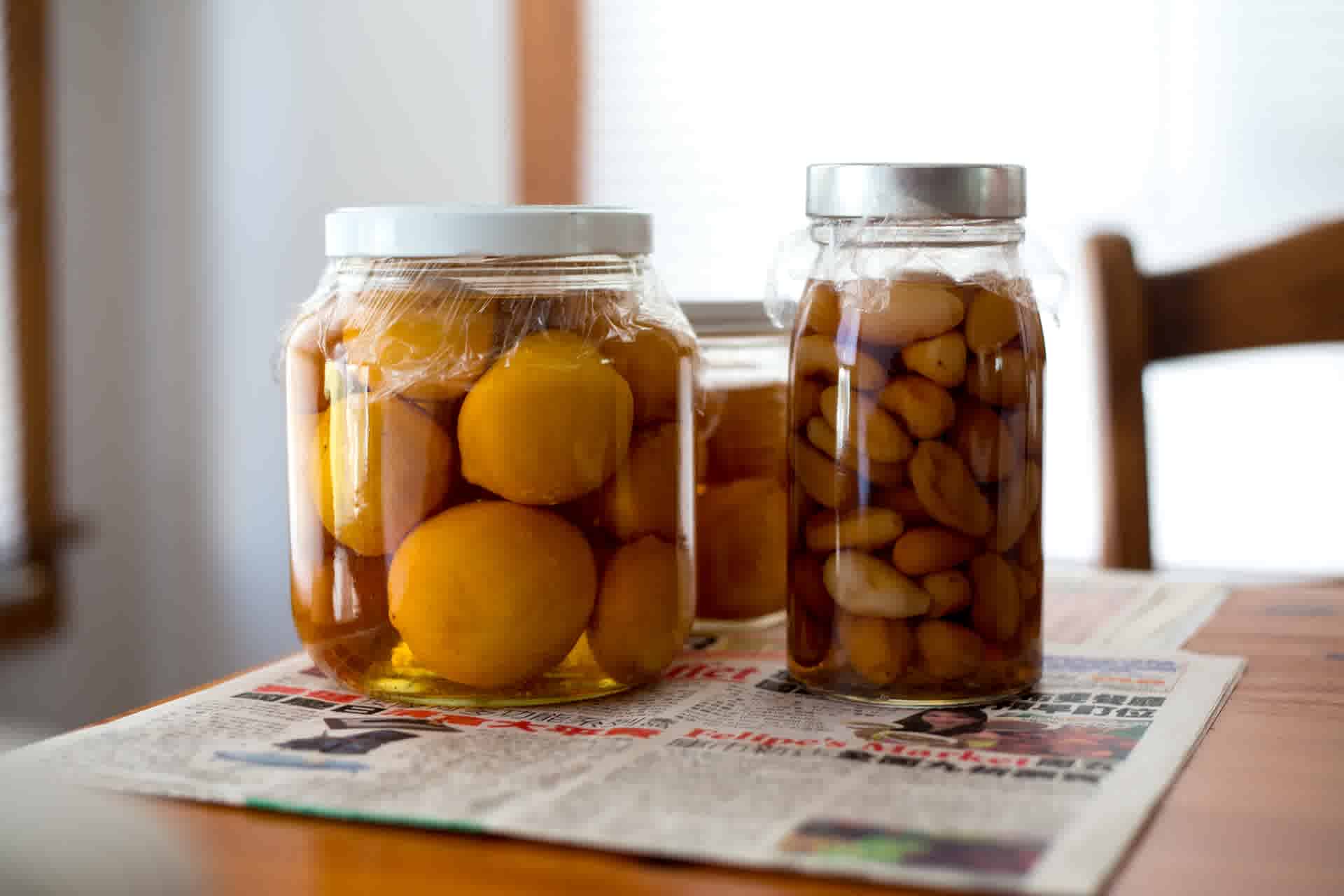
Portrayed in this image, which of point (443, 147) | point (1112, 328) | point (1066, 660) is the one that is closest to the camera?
point (1066, 660)

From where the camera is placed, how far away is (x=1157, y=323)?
3.84 ft

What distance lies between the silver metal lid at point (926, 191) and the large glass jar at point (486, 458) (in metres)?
0.10

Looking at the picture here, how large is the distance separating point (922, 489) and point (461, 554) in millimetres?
192

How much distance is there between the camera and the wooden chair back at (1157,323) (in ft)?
3.74

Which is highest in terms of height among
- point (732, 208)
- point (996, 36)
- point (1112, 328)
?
point (996, 36)

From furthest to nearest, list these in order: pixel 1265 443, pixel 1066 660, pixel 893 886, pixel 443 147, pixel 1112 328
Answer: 1. pixel 443 147
2. pixel 1265 443
3. pixel 1112 328
4. pixel 1066 660
5. pixel 893 886

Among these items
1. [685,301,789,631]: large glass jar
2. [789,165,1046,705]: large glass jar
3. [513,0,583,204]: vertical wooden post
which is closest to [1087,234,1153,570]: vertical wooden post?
[685,301,789,631]: large glass jar

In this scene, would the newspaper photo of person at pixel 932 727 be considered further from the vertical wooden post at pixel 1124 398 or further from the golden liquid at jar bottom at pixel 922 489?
the vertical wooden post at pixel 1124 398

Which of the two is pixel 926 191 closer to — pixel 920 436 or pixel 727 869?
pixel 920 436

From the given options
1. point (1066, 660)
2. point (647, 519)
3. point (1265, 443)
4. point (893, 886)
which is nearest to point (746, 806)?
point (893, 886)

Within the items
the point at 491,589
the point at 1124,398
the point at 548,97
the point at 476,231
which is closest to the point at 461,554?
the point at 491,589

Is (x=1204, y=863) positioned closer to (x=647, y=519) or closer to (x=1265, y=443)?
(x=647, y=519)

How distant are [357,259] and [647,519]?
0.17m

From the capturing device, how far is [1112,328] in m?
1.16
